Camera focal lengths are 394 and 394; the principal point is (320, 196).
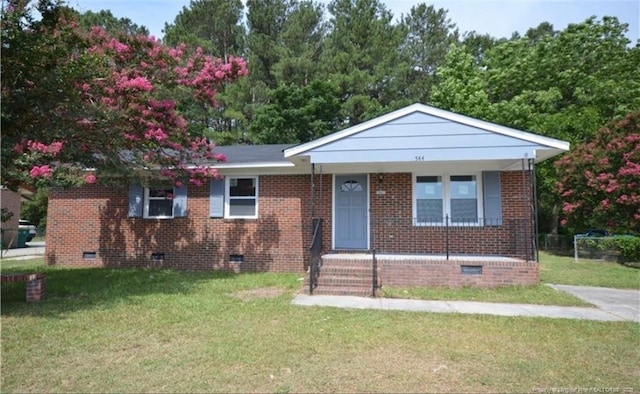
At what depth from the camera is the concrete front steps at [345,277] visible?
7895 millimetres

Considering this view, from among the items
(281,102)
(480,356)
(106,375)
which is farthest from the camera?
(281,102)

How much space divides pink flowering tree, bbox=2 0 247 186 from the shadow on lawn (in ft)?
6.66

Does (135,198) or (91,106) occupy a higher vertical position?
(91,106)

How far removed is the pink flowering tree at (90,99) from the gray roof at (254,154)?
120cm

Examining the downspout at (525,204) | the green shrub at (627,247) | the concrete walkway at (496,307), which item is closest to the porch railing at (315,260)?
the concrete walkway at (496,307)

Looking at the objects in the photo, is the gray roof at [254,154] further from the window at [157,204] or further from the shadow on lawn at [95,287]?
the shadow on lawn at [95,287]

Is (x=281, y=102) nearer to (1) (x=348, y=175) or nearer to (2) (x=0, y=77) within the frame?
(1) (x=348, y=175)

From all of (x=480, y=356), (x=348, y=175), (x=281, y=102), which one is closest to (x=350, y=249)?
(x=348, y=175)

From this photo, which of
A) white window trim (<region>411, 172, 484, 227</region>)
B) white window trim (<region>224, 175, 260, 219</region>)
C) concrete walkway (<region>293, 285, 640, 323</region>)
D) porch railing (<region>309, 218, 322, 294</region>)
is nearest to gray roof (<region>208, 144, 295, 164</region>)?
white window trim (<region>224, 175, 260, 219</region>)

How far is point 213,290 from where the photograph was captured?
8.11 m

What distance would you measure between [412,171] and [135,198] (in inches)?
315

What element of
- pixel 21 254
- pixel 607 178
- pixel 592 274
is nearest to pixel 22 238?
pixel 21 254

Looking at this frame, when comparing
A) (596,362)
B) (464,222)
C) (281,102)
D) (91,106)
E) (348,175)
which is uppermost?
(281,102)

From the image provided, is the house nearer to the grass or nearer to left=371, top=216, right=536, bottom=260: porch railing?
left=371, top=216, right=536, bottom=260: porch railing
